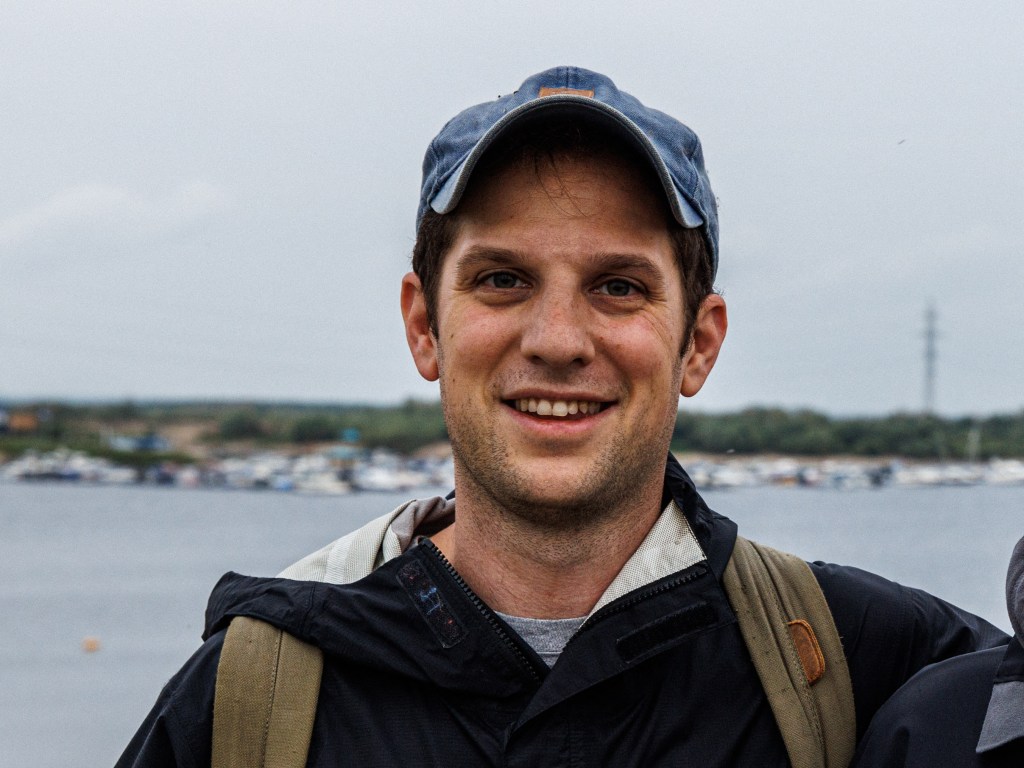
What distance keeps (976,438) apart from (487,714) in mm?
46308

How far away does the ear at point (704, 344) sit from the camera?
272 centimetres

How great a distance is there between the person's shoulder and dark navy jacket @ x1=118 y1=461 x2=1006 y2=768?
0.21 meters

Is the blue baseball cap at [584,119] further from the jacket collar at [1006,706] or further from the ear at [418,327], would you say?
the jacket collar at [1006,706]

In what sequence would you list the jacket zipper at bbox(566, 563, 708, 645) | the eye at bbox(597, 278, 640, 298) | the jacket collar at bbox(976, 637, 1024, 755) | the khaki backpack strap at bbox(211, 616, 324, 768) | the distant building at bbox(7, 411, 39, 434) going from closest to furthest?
the jacket collar at bbox(976, 637, 1024, 755) < the khaki backpack strap at bbox(211, 616, 324, 768) < the jacket zipper at bbox(566, 563, 708, 645) < the eye at bbox(597, 278, 640, 298) < the distant building at bbox(7, 411, 39, 434)

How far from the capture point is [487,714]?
234 centimetres

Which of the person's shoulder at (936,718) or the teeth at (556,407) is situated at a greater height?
the teeth at (556,407)

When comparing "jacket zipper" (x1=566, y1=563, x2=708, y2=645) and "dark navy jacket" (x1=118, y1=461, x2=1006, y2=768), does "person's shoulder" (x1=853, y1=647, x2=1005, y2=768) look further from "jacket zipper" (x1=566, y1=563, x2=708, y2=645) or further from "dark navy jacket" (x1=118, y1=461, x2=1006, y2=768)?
"jacket zipper" (x1=566, y1=563, x2=708, y2=645)

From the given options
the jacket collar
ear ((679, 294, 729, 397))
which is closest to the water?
ear ((679, 294, 729, 397))

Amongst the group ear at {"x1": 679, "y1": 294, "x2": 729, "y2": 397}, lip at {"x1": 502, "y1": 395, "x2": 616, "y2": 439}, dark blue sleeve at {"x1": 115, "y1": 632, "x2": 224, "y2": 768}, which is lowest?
dark blue sleeve at {"x1": 115, "y1": 632, "x2": 224, "y2": 768}

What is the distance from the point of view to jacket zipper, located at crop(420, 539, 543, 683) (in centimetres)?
236

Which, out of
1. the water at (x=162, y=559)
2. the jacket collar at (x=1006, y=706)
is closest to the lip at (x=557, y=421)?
the jacket collar at (x=1006, y=706)

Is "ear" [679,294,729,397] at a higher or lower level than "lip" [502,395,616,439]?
higher

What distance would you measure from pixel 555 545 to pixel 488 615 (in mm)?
217

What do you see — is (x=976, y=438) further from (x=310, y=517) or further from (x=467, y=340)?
(x=467, y=340)
